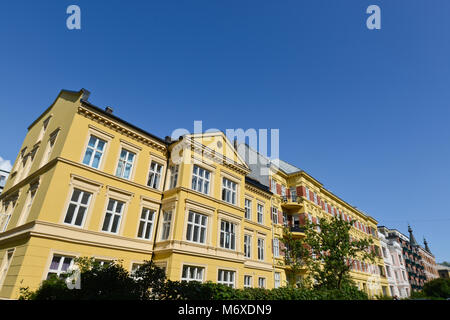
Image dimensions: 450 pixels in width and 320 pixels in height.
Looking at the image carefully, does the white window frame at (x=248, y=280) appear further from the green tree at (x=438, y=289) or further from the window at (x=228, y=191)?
the green tree at (x=438, y=289)

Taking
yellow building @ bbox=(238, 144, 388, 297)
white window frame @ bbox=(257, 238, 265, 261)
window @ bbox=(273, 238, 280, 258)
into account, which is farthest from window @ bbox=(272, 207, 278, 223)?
white window frame @ bbox=(257, 238, 265, 261)

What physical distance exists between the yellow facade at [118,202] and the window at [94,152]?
2.4 inches

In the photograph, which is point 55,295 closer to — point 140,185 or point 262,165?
point 140,185

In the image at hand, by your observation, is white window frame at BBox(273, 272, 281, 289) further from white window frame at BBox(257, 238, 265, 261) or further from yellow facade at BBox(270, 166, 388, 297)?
yellow facade at BBox(270, 166, 388, 297)

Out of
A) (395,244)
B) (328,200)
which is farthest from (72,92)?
(395,244)

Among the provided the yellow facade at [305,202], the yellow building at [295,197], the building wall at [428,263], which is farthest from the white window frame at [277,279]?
the building wall at [428,263]

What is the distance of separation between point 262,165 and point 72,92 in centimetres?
2234

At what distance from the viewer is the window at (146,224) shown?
1738 cm

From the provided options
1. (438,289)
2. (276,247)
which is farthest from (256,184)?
(438,289)

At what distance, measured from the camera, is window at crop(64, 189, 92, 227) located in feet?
47.3

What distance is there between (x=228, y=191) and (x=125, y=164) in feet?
29.4

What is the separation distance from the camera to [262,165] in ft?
107

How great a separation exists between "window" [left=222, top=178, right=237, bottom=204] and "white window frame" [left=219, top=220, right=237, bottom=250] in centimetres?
208
